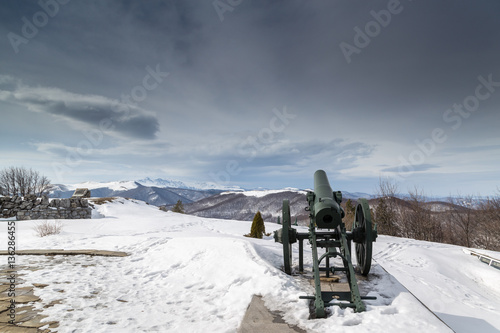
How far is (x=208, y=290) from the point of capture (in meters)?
4.93

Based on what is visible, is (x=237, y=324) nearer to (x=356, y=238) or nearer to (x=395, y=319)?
(x=395, y=319)

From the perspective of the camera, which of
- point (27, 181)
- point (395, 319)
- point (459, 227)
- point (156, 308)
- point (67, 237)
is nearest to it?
point (395, 319)

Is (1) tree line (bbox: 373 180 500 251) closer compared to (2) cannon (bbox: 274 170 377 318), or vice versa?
(2) cannon (bbox: 274 170 377 318)

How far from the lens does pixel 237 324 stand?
3.55m

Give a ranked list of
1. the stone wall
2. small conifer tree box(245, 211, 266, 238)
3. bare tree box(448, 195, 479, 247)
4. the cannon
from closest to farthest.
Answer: the cannon
small conifer tree box(245, 211, 266, 238)
the stone wall
bare tree box(448, 195, 479, 247)

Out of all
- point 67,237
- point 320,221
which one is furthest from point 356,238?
point 67,237

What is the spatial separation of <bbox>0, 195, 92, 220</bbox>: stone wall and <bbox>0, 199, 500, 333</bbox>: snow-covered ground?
9.55 meters

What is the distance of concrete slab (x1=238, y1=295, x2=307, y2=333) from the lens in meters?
3.06

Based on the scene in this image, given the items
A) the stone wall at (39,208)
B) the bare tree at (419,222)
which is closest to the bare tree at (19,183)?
the stone wall at (39,208)

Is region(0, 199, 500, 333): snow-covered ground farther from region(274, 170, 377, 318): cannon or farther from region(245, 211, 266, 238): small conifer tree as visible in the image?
region(245, 211, 266, 238): small conifer tree

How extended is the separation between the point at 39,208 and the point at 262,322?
19671 millimetres

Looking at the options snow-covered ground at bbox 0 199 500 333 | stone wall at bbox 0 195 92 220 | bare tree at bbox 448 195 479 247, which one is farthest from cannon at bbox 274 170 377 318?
bare tree at bbox 448 195 479 247

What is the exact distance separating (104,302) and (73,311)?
497 millimetres

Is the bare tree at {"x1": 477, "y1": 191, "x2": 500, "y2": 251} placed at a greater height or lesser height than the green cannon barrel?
lesser
